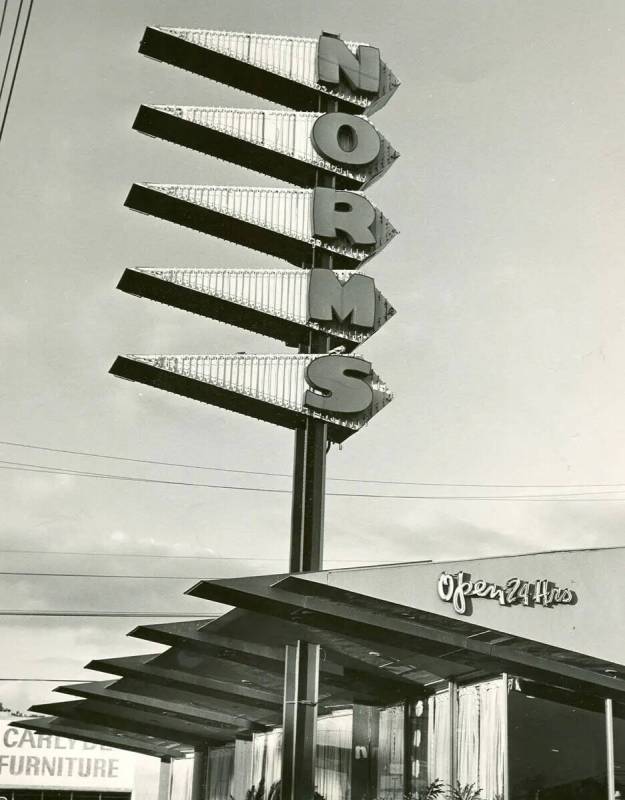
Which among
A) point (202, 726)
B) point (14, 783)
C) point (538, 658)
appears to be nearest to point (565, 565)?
point (538, 658)

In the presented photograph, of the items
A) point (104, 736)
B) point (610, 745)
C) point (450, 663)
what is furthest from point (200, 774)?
point (610, 745)

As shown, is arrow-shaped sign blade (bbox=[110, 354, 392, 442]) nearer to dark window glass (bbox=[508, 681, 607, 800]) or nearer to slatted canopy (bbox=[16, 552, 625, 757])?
slatted canopy (bbox=[16, 552, 625, 757])

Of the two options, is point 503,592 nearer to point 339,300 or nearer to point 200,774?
point 339,300

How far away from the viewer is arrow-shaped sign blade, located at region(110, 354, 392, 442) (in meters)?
22.3

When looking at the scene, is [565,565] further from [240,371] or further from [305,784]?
[240,371]

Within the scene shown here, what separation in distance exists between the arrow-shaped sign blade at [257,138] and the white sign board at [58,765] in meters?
32.6

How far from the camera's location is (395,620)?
18.9 metres

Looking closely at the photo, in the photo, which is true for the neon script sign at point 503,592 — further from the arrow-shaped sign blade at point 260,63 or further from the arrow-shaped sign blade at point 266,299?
the arrow-shaped sign blade at point 260,63

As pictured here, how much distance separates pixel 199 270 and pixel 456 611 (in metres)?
8.80

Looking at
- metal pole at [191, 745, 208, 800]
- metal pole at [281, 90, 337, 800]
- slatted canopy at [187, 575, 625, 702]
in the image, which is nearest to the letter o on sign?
metal pole at [281, 90, 337, 800]

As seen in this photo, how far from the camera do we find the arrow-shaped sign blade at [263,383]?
73.1ft

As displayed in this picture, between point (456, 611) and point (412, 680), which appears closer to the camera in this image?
point (456, 611)

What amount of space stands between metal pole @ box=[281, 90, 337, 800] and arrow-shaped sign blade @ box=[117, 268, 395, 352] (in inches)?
16.3

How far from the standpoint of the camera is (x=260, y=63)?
2439cm
